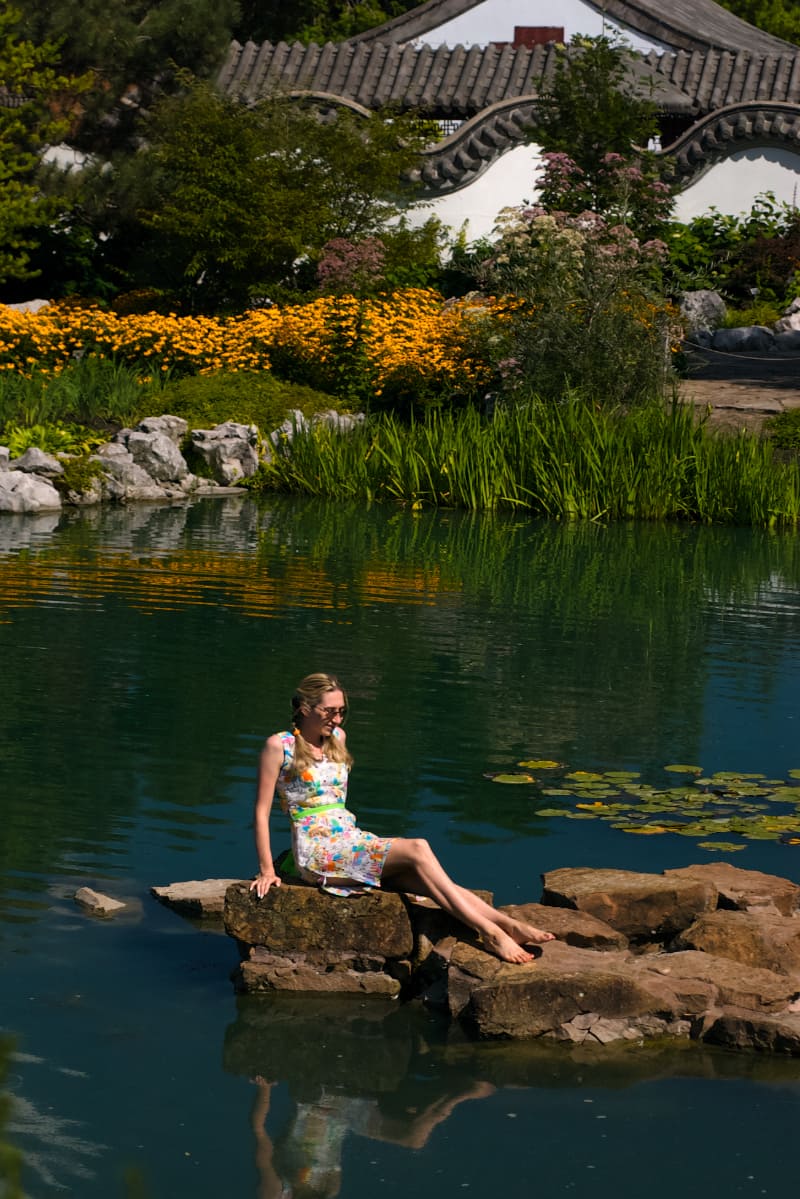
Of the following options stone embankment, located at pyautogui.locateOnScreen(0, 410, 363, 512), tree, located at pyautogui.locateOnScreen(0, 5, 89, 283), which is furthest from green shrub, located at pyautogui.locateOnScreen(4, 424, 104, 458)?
tree, located at pyautogui.locateOnScreen(0, 5, 89, 283)

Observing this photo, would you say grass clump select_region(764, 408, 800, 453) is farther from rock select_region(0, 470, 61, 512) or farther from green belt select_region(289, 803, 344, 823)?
green belt select_region(289, 803, 344, 823)

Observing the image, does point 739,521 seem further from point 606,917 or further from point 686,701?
point 606,917

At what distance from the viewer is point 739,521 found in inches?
880

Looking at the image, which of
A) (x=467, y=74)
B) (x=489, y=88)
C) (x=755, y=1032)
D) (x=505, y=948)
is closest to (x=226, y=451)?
(x=489, y=88)

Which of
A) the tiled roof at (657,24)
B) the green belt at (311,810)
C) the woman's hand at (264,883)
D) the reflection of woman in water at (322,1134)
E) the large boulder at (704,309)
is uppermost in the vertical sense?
the tiled roof at (657,24)

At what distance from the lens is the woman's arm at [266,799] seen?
6.64m

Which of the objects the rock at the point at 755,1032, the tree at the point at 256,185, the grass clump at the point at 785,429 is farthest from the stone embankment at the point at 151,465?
the rock at the point at 755,1032

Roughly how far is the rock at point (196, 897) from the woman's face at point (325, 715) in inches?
31.4

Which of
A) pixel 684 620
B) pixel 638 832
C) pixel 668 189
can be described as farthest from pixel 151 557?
pixel 668 189

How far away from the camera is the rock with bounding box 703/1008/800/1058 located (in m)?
6.07

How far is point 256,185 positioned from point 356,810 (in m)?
22.7

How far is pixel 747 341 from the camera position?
104 feet

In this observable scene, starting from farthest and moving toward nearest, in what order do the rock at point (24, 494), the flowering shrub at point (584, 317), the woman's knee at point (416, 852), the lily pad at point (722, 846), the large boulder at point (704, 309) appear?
the large boulder at point (704, 309)
the flowering shrub at point (584, 317)
the rock at point (24, 494)
the lily pad at point (722, 846)
the woman's knee at point (416, 852)

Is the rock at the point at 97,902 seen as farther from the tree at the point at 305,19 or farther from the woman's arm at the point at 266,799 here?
the tree at the point at 305,19
